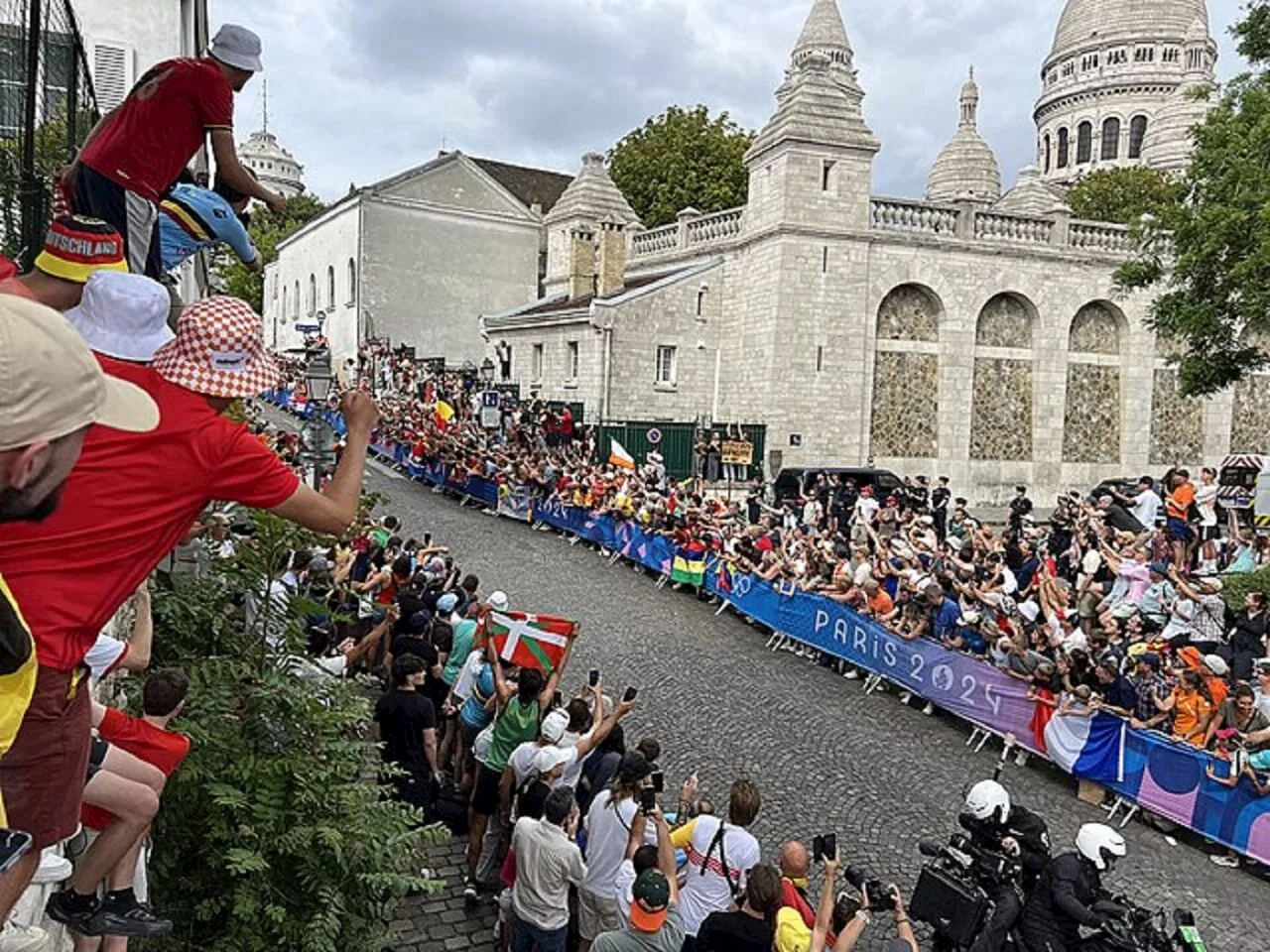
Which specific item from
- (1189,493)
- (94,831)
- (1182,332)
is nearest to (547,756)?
(94,831)

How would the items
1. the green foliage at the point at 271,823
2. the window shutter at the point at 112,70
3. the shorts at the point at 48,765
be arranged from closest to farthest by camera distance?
the shorts at the point at 48,765, the green foliage at the point at 271,823, the window shutter at the point at 112,70

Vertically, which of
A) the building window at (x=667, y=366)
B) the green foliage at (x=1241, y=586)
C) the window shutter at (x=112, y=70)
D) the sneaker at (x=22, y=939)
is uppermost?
the window shutter at (x=112, y=70)

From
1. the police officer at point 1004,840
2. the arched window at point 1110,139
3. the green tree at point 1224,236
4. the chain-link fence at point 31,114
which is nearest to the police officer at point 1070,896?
the police officer at point 1004,840

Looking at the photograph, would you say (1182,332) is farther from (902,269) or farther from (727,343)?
(727,343)

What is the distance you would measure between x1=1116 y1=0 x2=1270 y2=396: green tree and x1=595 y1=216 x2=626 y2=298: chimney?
2134 centimetres

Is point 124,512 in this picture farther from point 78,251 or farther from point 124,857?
point 78,251

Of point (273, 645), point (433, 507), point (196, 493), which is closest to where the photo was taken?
point (196, 493)

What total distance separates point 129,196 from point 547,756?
176 inches

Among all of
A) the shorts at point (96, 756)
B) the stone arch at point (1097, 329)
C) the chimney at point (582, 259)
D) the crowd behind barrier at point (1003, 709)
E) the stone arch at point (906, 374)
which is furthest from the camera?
the chimney at point (582, 259)

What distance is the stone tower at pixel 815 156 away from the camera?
29.4m

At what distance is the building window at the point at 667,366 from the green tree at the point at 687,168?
16.0 m

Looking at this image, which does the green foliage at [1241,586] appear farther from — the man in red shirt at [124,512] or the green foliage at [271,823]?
the man in red shirt at [124,512]

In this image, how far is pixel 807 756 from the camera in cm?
1077

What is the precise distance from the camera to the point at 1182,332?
20.5m
